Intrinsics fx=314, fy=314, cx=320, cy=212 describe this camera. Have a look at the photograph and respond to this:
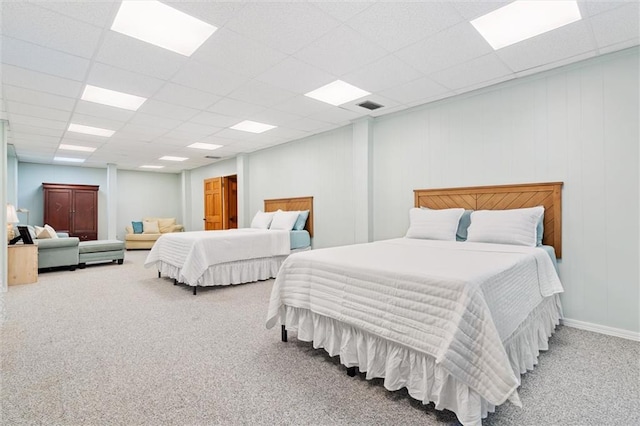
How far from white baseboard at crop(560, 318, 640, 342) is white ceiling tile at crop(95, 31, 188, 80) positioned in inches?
174

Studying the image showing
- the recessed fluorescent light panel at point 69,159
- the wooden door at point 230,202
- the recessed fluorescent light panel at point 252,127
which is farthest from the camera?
the wooden door at point 230,202

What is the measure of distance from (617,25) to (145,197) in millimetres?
11299

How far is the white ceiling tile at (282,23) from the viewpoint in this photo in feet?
7.22

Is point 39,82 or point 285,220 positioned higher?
point 39,82

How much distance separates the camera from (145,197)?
33.8 feet

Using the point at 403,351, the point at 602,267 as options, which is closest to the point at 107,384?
the point at 403,351

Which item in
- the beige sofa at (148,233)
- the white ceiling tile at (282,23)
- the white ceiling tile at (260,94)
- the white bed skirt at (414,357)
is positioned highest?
the white ceiling tile at (260,94)

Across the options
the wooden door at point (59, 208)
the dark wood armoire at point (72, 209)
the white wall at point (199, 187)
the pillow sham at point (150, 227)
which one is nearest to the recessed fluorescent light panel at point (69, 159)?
the dark wood armoire at point (72, 209)

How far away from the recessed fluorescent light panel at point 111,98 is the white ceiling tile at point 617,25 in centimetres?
458

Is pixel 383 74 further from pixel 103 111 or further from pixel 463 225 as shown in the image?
pixel 103 111

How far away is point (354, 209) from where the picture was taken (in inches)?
197

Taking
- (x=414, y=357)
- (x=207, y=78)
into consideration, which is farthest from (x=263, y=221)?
(x=414, y=357)

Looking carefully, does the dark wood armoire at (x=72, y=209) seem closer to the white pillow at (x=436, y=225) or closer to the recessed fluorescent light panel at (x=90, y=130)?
the recessed fluorescent light panel at (x=90, y=130)

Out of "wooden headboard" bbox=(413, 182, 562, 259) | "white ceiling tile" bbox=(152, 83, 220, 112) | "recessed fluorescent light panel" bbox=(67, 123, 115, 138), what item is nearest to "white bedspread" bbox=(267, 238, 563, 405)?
"wooden headboard" bbox=(413, 182, 562, 259)
